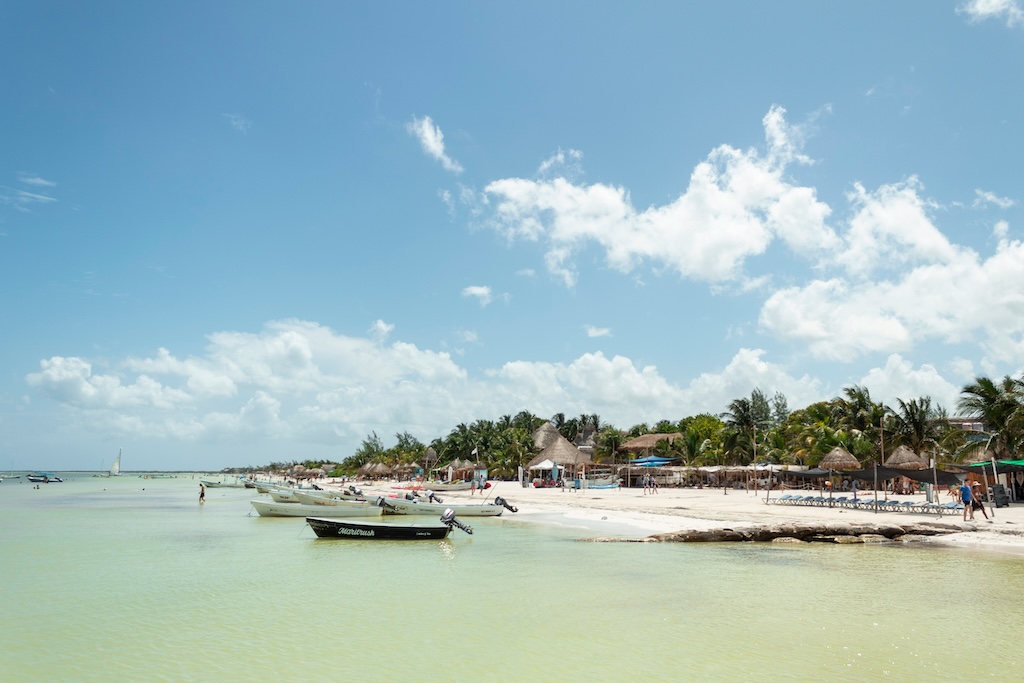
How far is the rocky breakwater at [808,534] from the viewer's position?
18.7 metres

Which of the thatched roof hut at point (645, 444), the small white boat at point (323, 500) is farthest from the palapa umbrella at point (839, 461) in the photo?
the thatched roof hut at point (645, 444)

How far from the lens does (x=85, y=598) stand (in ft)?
39.7

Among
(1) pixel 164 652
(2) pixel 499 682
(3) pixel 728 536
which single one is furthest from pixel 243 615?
(3) pixel 728 536

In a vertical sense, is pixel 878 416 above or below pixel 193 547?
above

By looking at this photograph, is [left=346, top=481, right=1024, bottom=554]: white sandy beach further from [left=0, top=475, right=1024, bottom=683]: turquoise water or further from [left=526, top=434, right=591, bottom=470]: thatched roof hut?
[left=526, top=434, right=591, bottom=470]: thatched roof hut

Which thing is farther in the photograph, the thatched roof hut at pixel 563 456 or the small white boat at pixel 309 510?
the thatched roof hut at pixel 563 456

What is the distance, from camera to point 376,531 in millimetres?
19906

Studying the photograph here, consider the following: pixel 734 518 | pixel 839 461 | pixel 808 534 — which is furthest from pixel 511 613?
pixel 839 461

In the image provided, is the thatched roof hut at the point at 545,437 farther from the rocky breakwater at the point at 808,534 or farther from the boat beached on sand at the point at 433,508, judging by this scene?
the rocky breakwater at the point at 808,534

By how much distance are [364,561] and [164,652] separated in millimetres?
7857

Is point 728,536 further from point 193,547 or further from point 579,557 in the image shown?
point 193,547

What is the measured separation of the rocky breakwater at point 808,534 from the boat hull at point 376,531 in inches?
251

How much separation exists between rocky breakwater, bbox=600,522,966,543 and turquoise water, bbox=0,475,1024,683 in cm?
97

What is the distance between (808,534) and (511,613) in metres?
12.1
